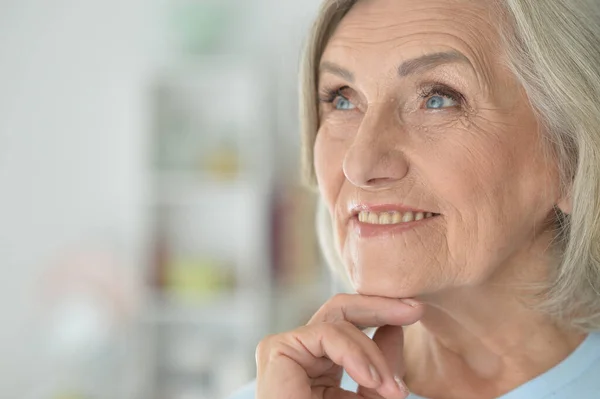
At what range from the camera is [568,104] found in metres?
1.10

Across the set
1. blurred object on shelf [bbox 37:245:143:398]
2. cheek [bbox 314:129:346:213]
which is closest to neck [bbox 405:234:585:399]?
cheek [bbox 314:129:346:213]

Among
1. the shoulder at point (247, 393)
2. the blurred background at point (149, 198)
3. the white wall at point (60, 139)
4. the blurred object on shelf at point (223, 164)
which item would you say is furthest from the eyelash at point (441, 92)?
the white wall at point (60, 139)

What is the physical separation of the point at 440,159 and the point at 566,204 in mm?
220

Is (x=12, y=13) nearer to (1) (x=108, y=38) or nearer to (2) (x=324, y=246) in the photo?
(1) (x=108, y=38)

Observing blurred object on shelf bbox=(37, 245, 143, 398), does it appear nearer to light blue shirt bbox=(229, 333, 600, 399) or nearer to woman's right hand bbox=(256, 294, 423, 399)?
woman's right hand bbox=(256, 294, 423, 399)

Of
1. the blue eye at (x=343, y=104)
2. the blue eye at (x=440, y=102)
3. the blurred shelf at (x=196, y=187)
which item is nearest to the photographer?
the blue eye at (x=440, y=102)

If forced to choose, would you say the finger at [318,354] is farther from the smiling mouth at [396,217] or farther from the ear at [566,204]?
the ear at [566,204]

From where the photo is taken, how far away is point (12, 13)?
3908 millimetres

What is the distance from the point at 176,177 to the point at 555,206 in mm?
2437

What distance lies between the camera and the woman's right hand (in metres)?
1.04

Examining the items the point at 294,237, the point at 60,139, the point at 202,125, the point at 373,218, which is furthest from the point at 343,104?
the point at 60,139

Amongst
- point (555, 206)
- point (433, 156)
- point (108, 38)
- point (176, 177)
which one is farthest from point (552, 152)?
point (108, 38)

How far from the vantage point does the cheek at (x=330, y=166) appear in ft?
4.03

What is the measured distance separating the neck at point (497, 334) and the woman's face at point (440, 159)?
6 centimetres
